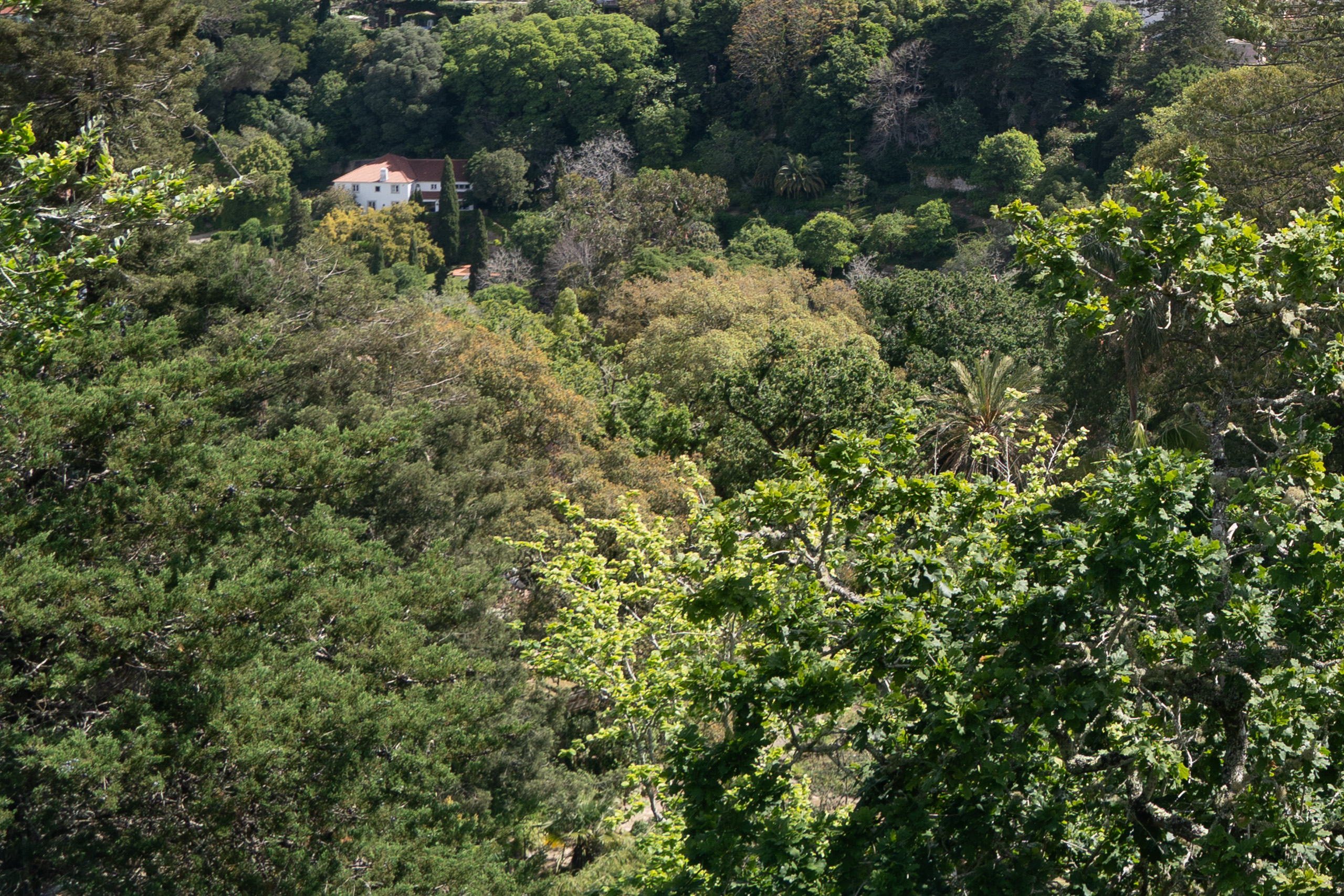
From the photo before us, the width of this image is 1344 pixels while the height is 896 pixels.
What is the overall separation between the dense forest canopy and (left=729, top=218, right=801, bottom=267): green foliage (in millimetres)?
18262

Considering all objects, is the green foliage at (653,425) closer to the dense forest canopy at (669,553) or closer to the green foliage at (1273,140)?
the dense forest canopy at (669,553)

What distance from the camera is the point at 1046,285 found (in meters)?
6.20

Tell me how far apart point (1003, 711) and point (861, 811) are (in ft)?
3.01

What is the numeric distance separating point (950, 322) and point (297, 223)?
49.0 m

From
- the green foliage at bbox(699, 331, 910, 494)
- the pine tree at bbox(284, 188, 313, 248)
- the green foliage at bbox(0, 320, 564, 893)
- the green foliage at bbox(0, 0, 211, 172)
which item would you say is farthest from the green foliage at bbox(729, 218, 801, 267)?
the green foliage at bbox(0, 320, 564, 893)

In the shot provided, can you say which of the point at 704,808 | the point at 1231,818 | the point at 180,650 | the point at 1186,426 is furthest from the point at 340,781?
the point at 1186,426

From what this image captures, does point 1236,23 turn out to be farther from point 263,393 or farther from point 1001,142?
point 1001,142

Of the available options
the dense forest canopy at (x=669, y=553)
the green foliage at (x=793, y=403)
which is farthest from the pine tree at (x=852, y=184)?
the green foliage at (x=793, y=403)

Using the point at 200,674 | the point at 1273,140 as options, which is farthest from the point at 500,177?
the point at 200,674

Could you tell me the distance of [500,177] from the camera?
68375 millimetres

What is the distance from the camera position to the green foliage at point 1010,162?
5275 cm

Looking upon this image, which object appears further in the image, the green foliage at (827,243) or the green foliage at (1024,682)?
the green foliage at (827,243)

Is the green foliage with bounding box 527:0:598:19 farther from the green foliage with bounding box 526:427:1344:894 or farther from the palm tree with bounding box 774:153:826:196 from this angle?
the green foliage with bounding box 526:427:1344:894

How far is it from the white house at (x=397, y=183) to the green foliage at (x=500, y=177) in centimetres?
227
